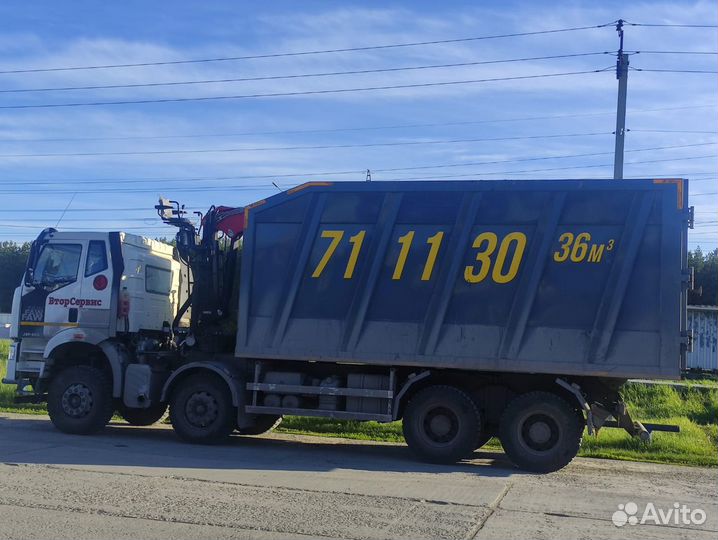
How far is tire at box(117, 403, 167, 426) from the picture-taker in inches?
528

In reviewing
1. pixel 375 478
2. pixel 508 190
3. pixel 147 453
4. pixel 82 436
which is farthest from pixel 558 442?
pixel 82 436

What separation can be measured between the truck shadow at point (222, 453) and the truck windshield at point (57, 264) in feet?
7.72

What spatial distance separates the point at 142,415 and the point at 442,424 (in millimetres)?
5503

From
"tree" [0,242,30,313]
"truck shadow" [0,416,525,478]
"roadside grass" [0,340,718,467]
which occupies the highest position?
"tree" [0,242,30,313]

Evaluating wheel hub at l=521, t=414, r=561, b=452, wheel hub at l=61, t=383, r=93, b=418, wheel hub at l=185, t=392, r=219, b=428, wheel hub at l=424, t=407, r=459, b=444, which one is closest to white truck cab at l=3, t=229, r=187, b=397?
wheel hub at l=61, t=383, r=93, b=418

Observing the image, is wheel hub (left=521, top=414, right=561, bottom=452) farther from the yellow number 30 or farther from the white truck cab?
the white truck cab

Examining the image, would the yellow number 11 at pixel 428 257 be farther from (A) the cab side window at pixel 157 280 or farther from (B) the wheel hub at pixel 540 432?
(A) the cab side window at pixel 157 280

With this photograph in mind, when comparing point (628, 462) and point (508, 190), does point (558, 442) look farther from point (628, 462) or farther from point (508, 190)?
point (508, 190)

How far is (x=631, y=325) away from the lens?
32.8 ft

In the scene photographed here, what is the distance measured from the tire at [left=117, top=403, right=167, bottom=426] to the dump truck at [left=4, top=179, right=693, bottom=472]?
2.78 ft

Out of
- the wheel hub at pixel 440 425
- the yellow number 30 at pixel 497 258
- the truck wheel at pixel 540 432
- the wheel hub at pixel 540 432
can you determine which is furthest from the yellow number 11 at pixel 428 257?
the wheel hub at pixel 540 432

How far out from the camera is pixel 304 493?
26.9ft

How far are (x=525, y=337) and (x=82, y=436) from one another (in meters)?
6.66

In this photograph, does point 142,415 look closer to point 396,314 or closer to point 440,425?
point 396,314
